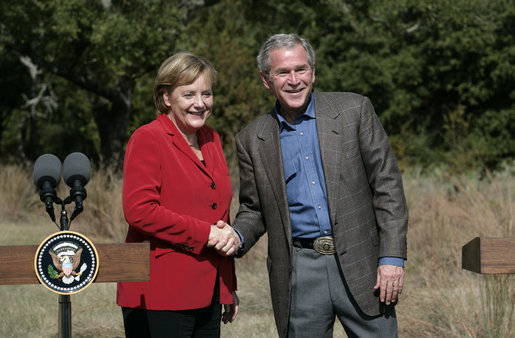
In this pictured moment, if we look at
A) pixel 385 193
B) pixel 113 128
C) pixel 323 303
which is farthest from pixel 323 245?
pixel 113 128

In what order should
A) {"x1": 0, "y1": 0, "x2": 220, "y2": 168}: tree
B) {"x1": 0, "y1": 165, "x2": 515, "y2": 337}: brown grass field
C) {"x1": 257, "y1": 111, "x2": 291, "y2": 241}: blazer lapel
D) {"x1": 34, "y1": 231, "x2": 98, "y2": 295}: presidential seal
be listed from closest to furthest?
{"x1": 34, "y1": 231, "x2": 98, "y2": 295}: presidential seal
{"x1": 257, "y1": 111, "x2": 291, "y2": 241}: blazer lapel
{"x1": 0, "y1": 165, "x2": 515, "y2": 337}: brown grass field
{"x1": 0, "y1": 0, "x2": 220, "y2": 168}: tree

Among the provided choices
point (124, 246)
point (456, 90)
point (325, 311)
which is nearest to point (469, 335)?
point (325, 311)

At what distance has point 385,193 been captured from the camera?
3586 mm

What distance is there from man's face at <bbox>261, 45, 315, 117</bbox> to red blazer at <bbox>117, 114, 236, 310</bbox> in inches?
21.3

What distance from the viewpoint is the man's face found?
12.3 ft

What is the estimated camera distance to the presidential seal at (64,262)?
9.89 ft

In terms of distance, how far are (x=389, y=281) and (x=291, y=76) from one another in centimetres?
116

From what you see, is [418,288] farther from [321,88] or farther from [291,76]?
[321,88]

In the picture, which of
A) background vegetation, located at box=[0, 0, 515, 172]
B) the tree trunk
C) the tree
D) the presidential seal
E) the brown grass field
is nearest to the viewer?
the presidential seal

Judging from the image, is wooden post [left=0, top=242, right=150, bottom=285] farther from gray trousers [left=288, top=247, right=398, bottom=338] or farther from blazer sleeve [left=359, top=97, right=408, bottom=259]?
blazer sleeve [left=359, top=97, right=408, bottom=259]

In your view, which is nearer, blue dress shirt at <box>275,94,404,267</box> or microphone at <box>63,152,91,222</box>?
microphone at <box>63,152,91,222</box>

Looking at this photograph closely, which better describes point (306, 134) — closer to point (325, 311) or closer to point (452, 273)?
point (325, 311)

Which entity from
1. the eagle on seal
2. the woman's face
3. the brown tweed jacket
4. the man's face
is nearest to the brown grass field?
the brown tweed jacket

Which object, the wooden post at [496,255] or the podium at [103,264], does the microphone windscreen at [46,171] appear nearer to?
the podium at [103,264]
